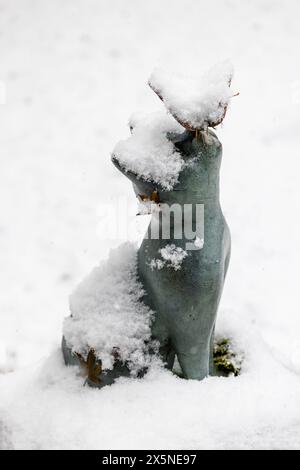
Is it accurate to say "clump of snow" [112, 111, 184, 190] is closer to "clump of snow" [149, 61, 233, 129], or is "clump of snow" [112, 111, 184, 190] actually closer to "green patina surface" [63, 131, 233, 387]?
"green patina surface" [63, 131, 233, 387]

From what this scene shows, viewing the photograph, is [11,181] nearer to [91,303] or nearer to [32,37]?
[32,37]

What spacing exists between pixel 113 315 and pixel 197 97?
1.97 ft

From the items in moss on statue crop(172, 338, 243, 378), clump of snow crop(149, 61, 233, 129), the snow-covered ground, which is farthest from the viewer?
moss on statue crop(172, 338, 243, 378)

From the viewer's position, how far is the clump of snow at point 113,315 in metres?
1.77

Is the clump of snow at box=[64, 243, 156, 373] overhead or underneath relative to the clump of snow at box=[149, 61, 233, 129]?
→ underneath

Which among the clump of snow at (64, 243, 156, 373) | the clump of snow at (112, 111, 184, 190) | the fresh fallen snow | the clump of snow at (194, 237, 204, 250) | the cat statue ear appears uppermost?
the cat statue ear

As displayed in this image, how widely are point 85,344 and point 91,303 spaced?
11 centimetres

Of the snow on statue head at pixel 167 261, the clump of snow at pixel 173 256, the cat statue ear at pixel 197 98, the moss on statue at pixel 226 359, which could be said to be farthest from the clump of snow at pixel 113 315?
the cat statue ear at pixel 197 98

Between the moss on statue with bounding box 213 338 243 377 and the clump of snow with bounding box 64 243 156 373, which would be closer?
the clump of snow with bounding box 64 243 156 373

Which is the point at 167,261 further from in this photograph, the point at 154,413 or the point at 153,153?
the point at 154,413

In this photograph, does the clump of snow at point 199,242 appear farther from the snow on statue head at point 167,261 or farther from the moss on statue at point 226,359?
the moss on statue at point 226,359

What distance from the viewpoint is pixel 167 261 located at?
5.56 feet

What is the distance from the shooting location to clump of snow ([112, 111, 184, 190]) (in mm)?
1579

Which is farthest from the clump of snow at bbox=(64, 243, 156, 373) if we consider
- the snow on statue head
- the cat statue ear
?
the cat statue ear
